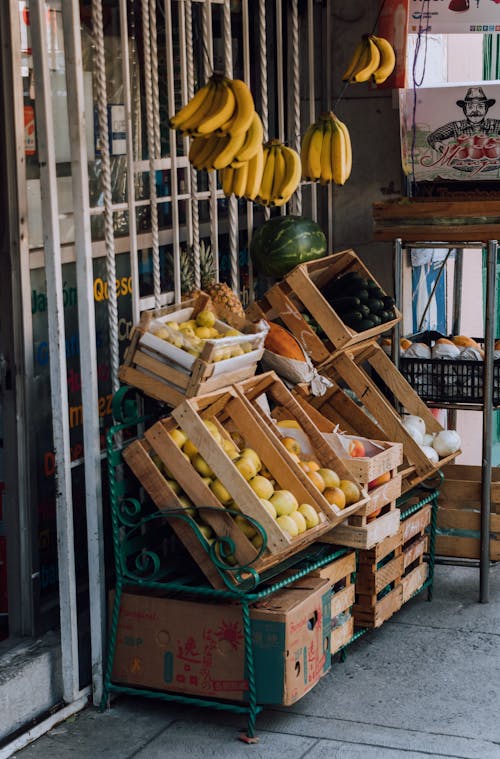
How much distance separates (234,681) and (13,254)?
1.91 m

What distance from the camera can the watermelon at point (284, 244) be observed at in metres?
6.30

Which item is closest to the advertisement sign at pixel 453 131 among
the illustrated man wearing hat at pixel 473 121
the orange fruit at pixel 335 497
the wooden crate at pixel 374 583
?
the illustrated man wearing hat at pixel 473 121

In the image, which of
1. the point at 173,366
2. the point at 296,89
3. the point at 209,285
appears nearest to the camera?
the point at 173,366

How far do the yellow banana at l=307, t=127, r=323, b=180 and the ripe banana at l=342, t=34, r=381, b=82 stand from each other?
1.19ft

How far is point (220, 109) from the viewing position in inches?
191

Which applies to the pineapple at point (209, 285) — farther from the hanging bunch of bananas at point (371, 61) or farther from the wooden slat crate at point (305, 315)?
the hanging bunch of bananas at point (371, 61)

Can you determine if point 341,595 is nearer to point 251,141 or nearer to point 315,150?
point 251,141

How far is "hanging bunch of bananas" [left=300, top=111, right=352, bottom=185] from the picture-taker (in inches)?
237

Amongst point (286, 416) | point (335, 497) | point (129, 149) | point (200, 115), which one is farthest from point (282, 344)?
point (200, 115)

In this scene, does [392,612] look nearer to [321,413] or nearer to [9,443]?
[321,413]

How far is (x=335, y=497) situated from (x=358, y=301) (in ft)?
4.34

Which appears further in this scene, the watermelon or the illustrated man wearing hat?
the illustrated man wearing hat

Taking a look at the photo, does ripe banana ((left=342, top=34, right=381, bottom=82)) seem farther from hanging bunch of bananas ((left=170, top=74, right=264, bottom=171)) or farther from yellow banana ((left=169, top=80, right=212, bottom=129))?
yellow banana ((left=169, top=80, right=212, bottom=129))

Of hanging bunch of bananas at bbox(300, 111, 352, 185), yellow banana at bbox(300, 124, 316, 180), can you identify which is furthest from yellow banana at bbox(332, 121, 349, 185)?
yellow banana at bbox(300, 124, 316, 180)
